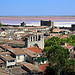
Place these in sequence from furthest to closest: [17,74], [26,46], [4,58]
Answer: [26,46] < [4,58] < [17,74]

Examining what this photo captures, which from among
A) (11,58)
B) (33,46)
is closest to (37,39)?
(33,46)

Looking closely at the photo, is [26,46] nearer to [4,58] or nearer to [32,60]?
[32,60]

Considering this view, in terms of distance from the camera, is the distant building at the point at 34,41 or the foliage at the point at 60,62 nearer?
the foliage at the point at 60,62

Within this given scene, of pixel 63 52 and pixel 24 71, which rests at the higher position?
pixel 63 52

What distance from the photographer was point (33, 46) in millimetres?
20297

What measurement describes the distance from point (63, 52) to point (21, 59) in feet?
14.6

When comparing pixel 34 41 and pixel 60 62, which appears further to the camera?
pixel 34 41

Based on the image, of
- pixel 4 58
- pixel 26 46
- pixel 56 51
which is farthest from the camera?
pixel 26 46

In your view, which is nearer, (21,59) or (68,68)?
(68,68)

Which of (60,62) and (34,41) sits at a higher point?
(34,41)

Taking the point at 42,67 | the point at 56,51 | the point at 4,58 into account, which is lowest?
the point at 42,67

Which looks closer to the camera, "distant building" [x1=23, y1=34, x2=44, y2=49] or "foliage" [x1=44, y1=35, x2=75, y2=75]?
"foliage" [x1=44, y1=35, x2=75, y2=75]

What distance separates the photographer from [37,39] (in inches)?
815

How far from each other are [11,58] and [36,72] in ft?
10.6
